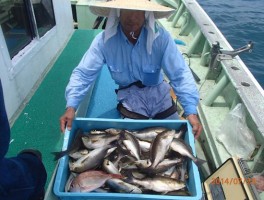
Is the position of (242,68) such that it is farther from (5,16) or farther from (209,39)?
(5,16)

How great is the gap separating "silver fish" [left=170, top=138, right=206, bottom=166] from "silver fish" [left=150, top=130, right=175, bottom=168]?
40 mm

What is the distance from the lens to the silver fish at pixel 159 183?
177cm

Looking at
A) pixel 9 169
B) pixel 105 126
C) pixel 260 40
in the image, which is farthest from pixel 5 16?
pixel 260 40

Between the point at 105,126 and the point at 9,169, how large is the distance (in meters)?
0.86

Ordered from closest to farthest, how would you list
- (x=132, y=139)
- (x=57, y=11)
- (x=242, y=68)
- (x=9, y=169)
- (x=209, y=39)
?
(x=9, y=169), (x=132, y=139), (x=242, y=68), (x=209, y=39), (x=57, y=11)

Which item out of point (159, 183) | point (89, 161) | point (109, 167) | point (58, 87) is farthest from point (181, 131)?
point (58, 87)

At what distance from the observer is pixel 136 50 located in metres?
2.54

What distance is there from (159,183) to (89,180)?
482 mm

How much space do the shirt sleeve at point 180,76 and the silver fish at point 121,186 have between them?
3.15 ft

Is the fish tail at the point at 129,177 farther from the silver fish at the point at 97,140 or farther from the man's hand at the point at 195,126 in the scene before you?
the man's hand at the point at 195,126

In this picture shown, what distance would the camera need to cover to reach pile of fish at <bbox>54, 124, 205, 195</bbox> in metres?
1.78

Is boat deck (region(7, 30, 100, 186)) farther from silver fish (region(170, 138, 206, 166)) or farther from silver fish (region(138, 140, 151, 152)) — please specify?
silver fish (region(170, 138, 206, 166))

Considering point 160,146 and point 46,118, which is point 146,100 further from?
point 46,118
